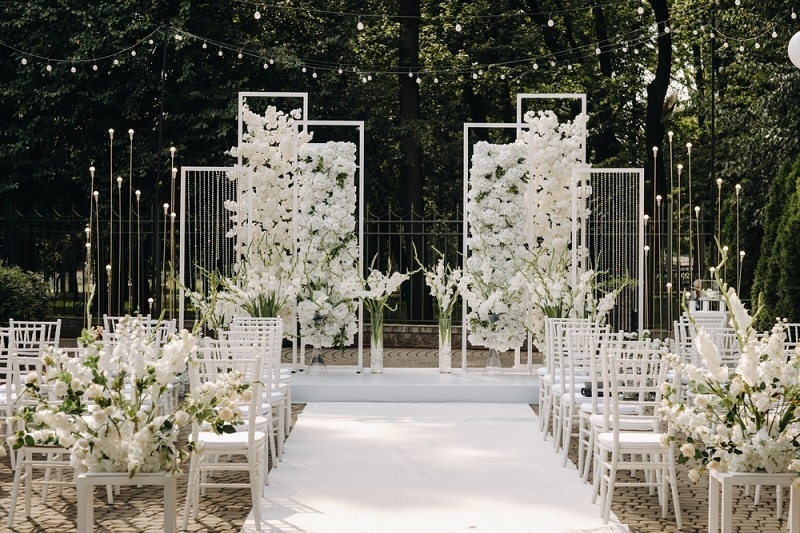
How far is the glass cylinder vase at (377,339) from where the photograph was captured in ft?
38.4

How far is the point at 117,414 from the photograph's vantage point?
178 inches

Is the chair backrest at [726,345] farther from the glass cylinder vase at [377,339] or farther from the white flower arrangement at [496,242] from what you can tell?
the glass cylinder vase at [377,339]

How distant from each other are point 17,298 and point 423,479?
324 inches

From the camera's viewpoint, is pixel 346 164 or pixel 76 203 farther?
pixel 76 203

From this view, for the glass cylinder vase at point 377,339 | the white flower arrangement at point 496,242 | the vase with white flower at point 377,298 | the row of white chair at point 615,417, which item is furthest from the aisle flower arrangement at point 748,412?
the glass cylinder vase at point 377,339

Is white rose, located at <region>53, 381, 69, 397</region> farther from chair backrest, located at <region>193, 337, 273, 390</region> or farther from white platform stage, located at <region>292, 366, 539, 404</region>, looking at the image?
white platform stage, located at <region>292, 366, 539, 404</region>

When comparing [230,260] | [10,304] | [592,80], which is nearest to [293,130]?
[230,260]

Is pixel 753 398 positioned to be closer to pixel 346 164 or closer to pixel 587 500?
pixel 587 500

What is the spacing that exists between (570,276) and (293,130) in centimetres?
339

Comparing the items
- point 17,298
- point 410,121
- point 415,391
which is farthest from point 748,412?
point 410,121

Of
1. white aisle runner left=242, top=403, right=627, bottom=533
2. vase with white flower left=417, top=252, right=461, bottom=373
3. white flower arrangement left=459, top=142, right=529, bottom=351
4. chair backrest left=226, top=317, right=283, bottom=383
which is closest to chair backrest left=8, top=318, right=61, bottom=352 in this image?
chair backrest left=226, top=317, right=283, bottom=383

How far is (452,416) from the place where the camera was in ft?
33.0

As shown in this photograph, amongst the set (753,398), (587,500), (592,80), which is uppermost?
(592,80)

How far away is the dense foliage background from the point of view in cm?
1667
